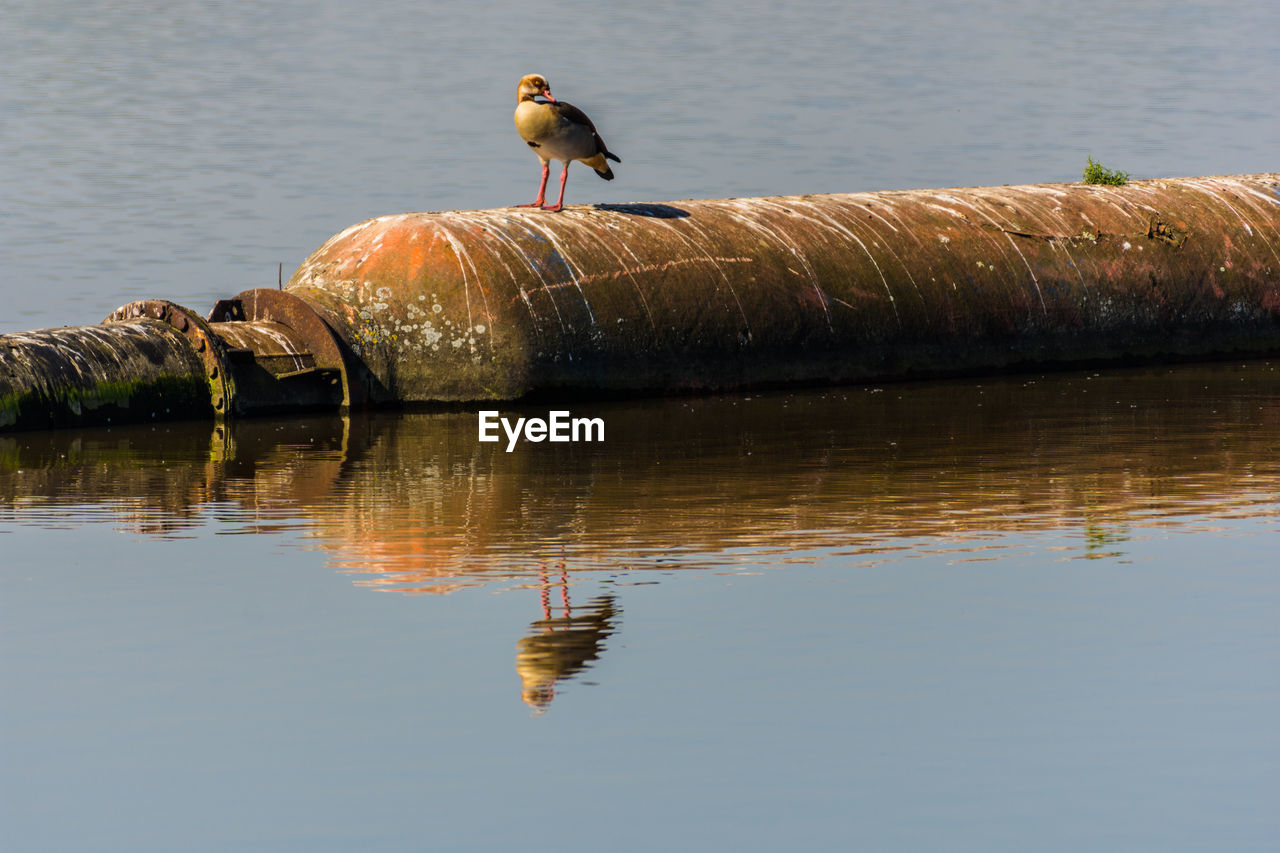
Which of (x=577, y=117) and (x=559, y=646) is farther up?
(x=577, y=117)

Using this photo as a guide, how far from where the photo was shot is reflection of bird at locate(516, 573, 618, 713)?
216 inches

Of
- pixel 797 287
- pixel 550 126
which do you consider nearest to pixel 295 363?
pixel 550 126

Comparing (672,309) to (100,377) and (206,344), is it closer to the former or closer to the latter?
(206,344)

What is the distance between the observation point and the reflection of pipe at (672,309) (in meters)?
12.5

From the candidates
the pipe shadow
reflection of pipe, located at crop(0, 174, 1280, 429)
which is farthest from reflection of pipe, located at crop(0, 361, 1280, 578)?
the pipe shadow

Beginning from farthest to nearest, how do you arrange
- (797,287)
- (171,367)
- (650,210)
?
(650,210) < (797,287) < (171,367)

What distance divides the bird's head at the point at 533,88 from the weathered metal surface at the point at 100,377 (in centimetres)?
277

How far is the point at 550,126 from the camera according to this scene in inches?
514

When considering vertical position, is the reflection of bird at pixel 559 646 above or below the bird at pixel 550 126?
below

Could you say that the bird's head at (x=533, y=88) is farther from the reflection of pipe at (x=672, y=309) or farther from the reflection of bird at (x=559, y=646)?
the reflection of bird at (x=559, y=646)

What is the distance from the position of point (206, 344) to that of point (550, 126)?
8.79 feet

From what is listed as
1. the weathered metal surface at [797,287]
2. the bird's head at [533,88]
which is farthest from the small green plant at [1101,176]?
the bird's head at [533,88]

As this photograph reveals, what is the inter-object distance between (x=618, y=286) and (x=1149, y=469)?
4.66m

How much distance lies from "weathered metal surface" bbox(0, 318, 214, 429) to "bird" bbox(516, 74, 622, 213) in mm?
2675
